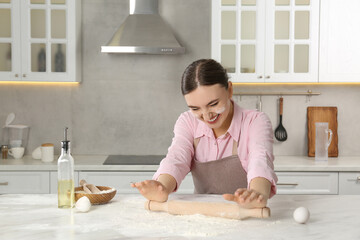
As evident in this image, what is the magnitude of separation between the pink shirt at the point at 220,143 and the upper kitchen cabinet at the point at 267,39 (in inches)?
61.7

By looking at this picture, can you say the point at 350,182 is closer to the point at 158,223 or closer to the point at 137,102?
the point at 137,102

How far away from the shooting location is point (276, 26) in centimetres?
374

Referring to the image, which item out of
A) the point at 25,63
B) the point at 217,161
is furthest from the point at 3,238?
the point at 25,63

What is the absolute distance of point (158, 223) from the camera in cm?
166

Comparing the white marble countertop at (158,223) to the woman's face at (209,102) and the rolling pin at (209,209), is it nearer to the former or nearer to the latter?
the rolling pin at (209,209)

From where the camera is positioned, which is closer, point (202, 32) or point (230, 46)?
point (230, 46)

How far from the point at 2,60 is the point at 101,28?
0.84 metres

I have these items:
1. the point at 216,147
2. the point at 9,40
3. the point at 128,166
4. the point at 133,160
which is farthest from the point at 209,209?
the point at 9,40

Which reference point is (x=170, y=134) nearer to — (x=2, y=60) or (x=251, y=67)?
(x=251, y=67)

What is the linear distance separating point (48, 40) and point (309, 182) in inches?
88.6

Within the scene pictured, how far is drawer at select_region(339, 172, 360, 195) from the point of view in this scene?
351 centimetres

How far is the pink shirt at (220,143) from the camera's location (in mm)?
2043

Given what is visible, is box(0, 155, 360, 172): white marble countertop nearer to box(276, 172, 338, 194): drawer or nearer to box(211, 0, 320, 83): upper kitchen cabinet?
box(276, 172, 338, 194): drawer

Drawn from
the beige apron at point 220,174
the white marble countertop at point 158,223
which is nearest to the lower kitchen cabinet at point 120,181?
the beige apron at point 220,174
